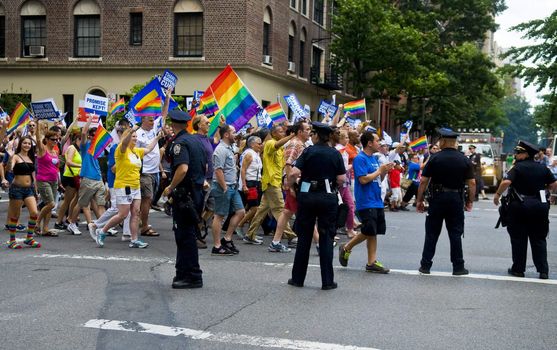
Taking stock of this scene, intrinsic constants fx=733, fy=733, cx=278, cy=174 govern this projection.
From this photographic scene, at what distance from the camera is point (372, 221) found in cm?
895

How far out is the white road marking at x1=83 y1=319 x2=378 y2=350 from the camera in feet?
18.6

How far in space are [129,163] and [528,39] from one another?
25.1m

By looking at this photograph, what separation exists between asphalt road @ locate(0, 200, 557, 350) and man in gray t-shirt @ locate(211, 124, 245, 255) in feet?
0.94

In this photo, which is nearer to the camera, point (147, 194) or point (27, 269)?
point (27, 269)

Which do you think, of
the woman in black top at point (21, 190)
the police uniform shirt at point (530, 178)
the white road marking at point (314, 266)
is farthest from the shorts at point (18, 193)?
the police uniform shirt at point (530, 178)

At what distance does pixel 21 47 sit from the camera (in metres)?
34.2

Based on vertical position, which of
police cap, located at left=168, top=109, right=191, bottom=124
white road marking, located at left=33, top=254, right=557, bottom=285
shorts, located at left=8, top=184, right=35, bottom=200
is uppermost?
police cap, located at left=168, top=109, right=191, bottom=124

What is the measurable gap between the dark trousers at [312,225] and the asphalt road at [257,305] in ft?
0.77

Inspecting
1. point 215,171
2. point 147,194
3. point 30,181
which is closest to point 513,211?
point 215,171

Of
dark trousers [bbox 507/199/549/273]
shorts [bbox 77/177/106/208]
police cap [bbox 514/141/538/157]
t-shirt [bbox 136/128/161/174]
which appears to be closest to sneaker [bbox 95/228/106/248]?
shorts [bbox 77/177/106/208]

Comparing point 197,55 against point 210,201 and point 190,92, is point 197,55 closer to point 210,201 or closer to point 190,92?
point 190,92

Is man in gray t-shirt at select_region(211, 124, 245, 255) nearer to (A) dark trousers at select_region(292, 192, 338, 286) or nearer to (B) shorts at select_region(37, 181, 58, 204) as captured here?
(A) dark trousers at select_region(292, 192, 338, 286)

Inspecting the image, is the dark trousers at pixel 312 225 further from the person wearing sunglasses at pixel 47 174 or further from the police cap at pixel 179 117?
the person wearing sunglasses at pixel 47 174

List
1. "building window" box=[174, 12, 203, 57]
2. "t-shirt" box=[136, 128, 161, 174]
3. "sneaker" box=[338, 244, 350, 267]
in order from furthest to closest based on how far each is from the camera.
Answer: "building window" box=[174, 12, 203, 57]
"t-shirt" box=[136, 128, 161, 174]
"sneaker" box=[338, 244, 350, 267]
